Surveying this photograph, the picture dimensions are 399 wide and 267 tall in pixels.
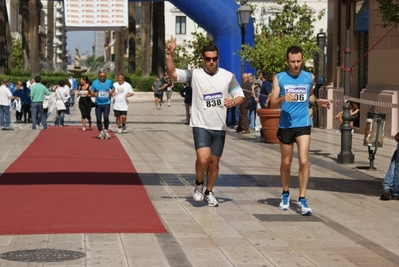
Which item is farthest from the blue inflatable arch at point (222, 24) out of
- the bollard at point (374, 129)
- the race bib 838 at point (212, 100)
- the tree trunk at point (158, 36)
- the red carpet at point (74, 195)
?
the tree trunk at point (158, 36)

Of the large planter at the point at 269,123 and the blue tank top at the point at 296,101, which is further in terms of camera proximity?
the large planter at the point at 269,123

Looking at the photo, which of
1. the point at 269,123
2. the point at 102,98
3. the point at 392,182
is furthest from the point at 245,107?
the point at 392,182

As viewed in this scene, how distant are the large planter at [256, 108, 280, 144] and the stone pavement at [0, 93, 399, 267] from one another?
13.3ft

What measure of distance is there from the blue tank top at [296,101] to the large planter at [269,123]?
10.7 metres

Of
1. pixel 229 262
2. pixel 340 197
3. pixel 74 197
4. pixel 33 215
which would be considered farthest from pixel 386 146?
pixel 229 262

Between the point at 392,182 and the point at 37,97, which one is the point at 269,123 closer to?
the point at 37,97

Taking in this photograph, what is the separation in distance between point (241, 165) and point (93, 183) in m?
3.81

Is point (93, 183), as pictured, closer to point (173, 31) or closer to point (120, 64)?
point (120, 64)

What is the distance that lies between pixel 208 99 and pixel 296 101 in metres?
1.00

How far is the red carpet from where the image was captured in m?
9.12

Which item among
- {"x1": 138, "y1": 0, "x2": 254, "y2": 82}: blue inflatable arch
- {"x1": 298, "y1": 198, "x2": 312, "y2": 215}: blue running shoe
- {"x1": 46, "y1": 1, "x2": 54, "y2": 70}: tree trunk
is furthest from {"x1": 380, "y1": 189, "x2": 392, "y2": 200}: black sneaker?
{"x1": 46, "y1": 1, "x2": 54, "y2": 70}: tree trunk

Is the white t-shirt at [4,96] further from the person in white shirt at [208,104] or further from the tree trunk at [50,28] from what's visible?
the tree trunk at [50,28]

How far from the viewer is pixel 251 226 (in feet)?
30.3

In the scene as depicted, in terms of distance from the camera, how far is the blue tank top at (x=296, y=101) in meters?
10.2
